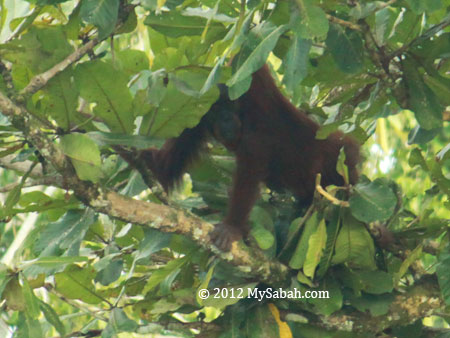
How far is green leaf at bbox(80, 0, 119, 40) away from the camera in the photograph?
2.58 metres

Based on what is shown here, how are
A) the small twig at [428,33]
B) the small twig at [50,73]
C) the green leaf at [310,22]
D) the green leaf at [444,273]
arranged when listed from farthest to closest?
the green leaf at [444,273] → the small twig at [428,33] → the small twig at [50,73] → the green leaf at [310,22]

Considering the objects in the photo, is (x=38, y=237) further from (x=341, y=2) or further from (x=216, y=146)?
(x=341, y=2)

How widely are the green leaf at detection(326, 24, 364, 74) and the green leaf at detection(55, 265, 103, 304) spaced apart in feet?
5.05

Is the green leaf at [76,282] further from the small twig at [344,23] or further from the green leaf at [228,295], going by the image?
the small twig at [344,23]

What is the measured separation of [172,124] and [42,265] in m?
0.81

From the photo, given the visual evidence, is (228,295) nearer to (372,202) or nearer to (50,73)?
(372,202)

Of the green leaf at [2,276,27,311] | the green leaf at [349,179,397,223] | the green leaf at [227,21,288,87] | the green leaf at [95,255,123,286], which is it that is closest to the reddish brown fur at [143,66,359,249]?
the green leaf at [95,255,123,286]

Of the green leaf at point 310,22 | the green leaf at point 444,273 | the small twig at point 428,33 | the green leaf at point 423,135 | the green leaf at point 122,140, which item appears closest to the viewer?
the green leaf at point 310,22

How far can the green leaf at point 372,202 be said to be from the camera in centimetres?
298

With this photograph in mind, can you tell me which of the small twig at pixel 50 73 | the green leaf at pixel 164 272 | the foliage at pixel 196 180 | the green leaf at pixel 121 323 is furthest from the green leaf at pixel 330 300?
the small twig at pixel 50 73

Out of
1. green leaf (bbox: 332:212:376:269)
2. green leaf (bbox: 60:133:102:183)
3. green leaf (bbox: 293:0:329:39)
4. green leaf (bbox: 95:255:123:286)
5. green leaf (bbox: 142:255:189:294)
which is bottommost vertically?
green leaf (bbox: 95:255:123:286)

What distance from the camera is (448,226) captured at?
10.9ft

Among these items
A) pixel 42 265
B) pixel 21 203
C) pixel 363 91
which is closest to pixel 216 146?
pixel 363 91

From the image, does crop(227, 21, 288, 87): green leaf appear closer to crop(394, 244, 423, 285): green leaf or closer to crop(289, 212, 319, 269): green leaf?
crop(289, 212, 319, 269): green leaf
